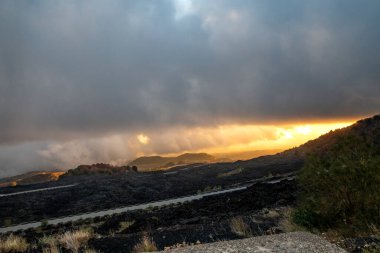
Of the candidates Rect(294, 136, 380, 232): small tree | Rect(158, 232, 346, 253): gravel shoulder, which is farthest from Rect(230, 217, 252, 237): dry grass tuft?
Rect(158, 232, 346, 253): gravel shoulder

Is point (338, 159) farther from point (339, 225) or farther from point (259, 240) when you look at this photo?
point (259, 240)

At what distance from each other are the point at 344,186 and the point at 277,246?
5713 millimetres

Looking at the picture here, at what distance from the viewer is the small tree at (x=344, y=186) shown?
1630cm

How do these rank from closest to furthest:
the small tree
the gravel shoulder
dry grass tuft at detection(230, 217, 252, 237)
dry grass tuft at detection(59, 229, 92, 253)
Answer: the gravel shoulder, the small tree, dry grass tuft at detection(230, 217, 252, 237), dry grass tuft at detection(59, 229, 92, 253)

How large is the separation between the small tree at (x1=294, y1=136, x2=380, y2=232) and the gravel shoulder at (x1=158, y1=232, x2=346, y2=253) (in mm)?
3837

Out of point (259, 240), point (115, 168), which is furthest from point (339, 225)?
A: point (115, 168)

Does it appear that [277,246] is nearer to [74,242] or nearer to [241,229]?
[241,229]

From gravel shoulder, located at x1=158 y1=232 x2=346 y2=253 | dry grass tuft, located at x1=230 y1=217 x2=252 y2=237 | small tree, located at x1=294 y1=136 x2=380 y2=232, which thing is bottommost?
dry grass tuft, located at x1=230 y1=217 x2=252 y2=237

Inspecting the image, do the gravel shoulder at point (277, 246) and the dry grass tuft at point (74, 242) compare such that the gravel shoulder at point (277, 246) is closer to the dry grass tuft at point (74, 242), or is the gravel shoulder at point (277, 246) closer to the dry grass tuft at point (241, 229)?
the dry grass tuft at point (241, 229)

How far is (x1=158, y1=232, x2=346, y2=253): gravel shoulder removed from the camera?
1199 cm

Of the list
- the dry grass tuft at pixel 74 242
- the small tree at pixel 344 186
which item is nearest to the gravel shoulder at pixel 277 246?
the small tree at pixel 344 186

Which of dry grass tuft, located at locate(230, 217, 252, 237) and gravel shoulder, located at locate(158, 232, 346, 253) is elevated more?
gravel shoulder, located at locate(158, 232, 346, 253)

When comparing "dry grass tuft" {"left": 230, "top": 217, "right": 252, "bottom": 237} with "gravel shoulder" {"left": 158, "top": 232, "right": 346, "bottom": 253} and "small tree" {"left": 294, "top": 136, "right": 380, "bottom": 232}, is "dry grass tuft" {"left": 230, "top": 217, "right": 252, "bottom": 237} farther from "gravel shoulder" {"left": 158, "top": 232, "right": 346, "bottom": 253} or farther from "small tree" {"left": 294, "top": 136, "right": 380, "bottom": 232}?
"gravel shoulder" {"left": 158, "top": 232, "right": 346, "bottom": 253}

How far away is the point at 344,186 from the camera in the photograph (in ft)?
55.2
